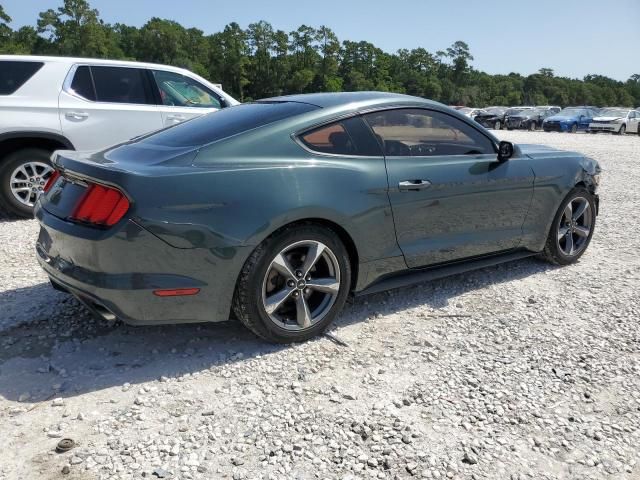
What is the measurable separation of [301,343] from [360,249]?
2.26 feet

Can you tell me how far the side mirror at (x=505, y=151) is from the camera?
13.9 feet

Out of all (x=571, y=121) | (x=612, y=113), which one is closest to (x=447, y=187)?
(x=571, y=121)

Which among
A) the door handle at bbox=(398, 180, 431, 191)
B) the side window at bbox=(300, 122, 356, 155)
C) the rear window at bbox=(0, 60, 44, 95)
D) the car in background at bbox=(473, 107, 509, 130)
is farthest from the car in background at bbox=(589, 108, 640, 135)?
the side window at bbox=(300, 122, 356, 155)

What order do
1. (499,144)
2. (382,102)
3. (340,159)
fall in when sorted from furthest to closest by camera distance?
(499,144)
(382,102)
(340,159)

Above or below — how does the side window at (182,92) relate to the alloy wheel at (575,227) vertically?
above

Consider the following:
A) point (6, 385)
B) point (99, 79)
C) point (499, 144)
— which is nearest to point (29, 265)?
point (6, 385)

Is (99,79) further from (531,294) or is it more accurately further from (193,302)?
(531,294)

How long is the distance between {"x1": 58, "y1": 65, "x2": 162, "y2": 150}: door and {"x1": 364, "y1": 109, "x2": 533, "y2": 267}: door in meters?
4.13

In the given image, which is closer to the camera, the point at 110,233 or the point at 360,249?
the point at 110,233

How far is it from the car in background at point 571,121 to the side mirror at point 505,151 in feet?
98.1

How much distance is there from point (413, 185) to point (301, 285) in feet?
3.38

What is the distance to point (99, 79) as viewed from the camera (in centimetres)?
681

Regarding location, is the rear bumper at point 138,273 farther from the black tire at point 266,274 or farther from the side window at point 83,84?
the side window at point 83,84

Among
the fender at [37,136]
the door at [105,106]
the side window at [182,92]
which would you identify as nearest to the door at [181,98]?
the side window at [182,92]
